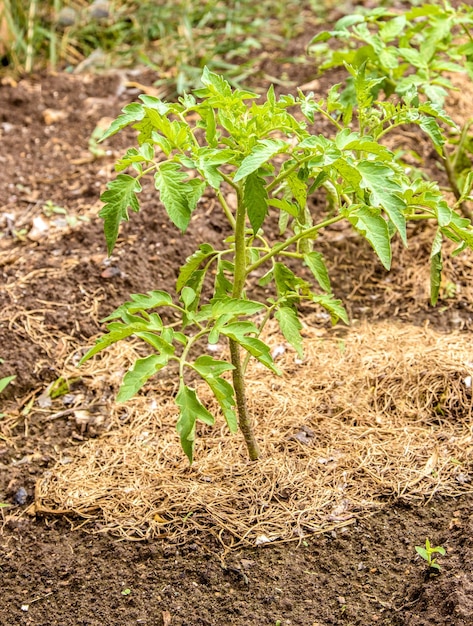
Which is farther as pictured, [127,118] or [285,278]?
[285,278]

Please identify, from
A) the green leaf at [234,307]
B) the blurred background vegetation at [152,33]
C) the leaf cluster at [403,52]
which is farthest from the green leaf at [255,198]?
the blurred background vegetation at [152,33]

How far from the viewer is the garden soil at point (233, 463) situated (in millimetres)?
2271

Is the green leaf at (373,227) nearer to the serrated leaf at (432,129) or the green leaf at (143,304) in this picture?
the serrated leaf at (432,129)

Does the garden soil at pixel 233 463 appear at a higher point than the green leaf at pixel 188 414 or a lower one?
lower

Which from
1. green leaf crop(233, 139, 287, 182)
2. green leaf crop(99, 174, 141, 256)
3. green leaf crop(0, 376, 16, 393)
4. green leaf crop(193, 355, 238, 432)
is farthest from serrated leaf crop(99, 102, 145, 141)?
green leaf crop(0, 376, 16, 393)

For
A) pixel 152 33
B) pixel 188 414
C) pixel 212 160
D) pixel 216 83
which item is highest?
pixel 216 83

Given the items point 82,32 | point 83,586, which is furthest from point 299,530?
point 82,32

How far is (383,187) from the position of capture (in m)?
1.93

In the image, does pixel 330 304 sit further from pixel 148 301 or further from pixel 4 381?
pixel 4 381

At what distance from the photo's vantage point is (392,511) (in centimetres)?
249

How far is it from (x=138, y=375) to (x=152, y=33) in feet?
12.8

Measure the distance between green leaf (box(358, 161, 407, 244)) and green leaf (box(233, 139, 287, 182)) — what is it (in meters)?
0.22

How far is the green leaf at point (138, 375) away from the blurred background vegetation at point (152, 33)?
3.20 meters

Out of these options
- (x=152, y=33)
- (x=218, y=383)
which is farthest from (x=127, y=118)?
(x=152, y=33)
